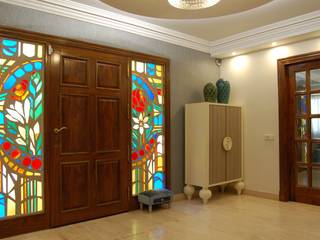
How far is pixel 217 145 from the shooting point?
4336 millimetres

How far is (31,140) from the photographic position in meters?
3.09

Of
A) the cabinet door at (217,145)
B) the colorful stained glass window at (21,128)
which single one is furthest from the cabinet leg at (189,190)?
the colorful stained glass window at (21,128)

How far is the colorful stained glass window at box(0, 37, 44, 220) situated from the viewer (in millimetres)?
2920

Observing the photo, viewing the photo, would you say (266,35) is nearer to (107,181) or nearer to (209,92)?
(209,92)

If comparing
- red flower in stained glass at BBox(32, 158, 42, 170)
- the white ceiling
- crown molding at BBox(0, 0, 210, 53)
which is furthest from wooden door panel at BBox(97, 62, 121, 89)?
red flower in stained glass at BBox(32, 158, 42, 170)

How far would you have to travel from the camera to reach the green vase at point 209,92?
4.52 m

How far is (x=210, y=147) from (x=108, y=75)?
71.1 inches

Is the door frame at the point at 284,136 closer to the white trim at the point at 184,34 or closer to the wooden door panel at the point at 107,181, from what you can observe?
the white trim at the point at 184,34

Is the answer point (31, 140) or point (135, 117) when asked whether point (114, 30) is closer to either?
point (135, 117)

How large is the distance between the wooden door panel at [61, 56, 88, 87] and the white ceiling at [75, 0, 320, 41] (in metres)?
0.69

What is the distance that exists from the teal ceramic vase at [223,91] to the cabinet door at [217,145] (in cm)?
32

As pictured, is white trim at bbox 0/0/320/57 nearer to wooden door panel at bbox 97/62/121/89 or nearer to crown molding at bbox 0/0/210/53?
crown molding at bbox 0/0/210/53

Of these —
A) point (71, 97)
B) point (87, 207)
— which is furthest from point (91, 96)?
point (87, 207)

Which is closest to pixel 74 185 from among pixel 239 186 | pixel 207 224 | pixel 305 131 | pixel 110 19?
pixel 207 224
